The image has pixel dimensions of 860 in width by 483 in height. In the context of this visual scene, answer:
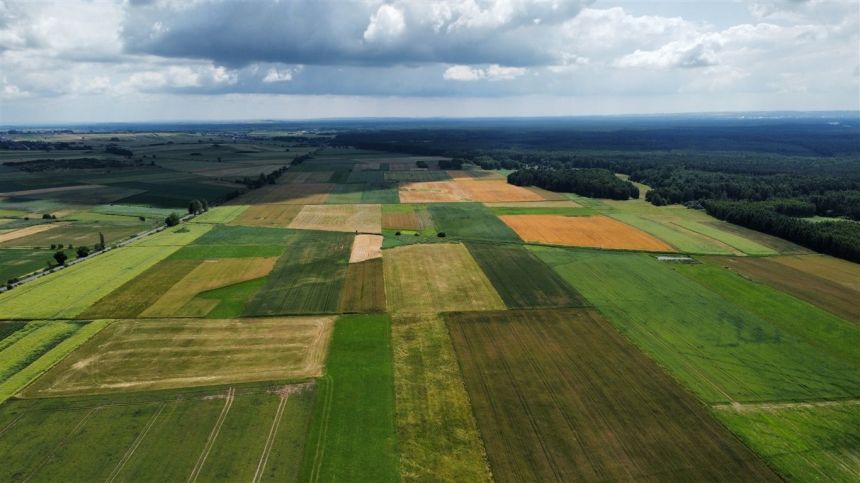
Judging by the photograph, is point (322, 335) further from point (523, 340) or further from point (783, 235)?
point (783, 235)

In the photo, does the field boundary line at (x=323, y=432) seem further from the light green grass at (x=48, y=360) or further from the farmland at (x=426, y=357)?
the light green grass at (x=48, y=360)

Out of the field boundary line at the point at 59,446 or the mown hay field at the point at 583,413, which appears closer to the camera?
the field boundary line at the point at 59,446

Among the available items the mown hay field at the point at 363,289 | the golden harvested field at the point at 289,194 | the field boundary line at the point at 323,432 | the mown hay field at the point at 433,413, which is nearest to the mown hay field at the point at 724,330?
the mown hay field at the point at 433,413

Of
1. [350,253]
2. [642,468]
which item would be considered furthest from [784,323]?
[350,253]

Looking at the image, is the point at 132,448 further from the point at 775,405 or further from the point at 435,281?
the point at 775,405

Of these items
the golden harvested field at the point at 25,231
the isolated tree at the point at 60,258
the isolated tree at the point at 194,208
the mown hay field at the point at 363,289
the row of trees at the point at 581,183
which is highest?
the row of trees at the point at 581,183
